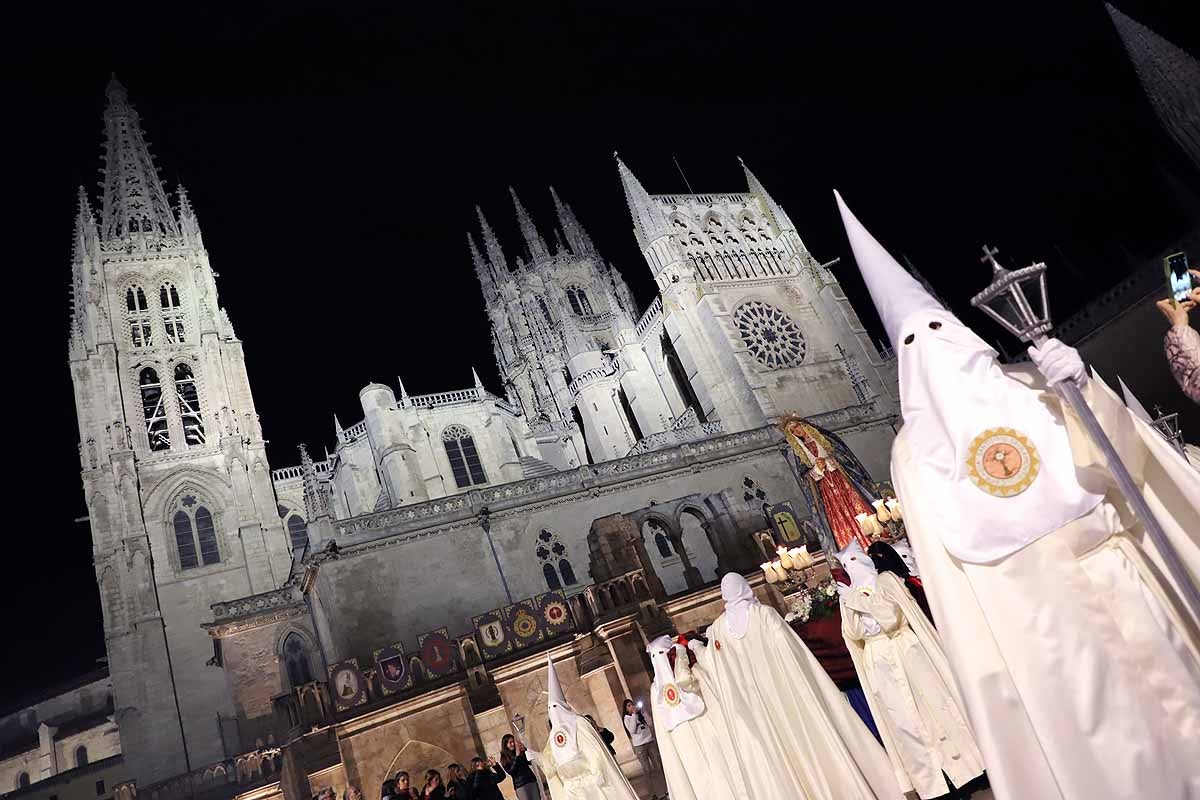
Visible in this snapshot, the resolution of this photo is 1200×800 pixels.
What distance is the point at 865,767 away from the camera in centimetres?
639

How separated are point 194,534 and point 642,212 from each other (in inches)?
1018

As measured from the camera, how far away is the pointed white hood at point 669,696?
24.1 ft

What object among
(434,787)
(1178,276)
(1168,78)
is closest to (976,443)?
(1178,276)

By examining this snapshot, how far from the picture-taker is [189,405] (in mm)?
35875

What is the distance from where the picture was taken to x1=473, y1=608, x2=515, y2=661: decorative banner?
17.5m

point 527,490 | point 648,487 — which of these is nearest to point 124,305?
point 527,490

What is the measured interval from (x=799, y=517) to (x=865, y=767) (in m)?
23.4

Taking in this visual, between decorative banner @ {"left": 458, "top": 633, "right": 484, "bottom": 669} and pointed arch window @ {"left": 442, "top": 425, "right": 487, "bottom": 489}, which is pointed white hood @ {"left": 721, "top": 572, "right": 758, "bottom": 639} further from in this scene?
pointed arch window @ {"left": 442, "top": 425, "right": 487, "bottom": 489}

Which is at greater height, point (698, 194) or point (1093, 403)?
point (698, 194)

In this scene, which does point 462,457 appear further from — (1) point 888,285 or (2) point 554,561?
(1) point 888,285

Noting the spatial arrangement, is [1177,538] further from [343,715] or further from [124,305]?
[124,305]

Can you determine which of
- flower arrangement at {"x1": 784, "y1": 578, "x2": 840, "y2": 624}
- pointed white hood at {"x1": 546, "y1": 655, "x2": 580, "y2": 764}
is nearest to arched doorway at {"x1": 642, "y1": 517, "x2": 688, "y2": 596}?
flower arrangement at {"x1": 784, "y1": 578, "x2": 840, "y2": 624}

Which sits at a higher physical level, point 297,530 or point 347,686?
point 297,530

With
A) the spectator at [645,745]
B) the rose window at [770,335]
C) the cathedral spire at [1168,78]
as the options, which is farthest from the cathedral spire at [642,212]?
the spectator at [645,745]
